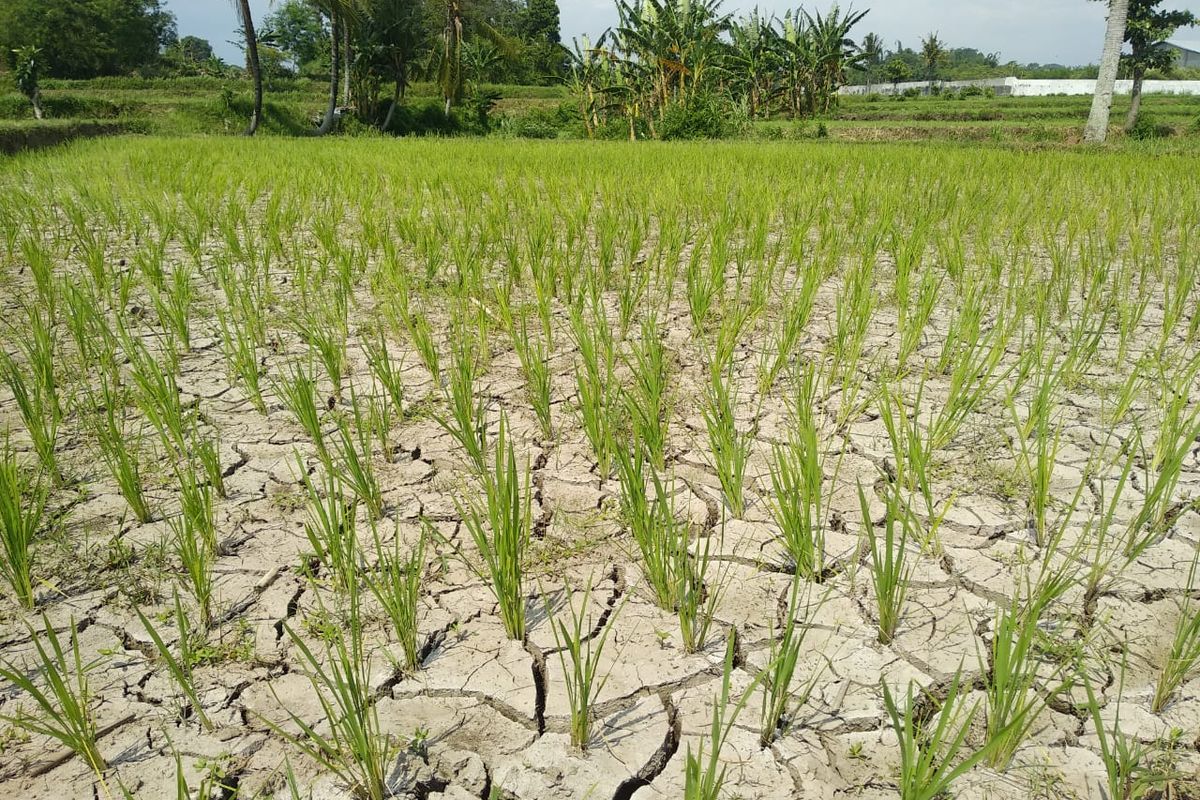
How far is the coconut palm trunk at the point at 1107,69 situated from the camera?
9.92m

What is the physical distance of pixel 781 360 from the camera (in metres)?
2.12

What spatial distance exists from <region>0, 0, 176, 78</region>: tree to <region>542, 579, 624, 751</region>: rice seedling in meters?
34.8

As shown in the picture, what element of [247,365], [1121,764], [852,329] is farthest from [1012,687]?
[247,365]

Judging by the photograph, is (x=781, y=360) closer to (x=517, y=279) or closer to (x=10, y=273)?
(x=517, y=279)

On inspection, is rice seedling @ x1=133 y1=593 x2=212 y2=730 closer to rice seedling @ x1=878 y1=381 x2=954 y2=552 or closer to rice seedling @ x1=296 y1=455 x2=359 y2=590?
rice seedling @ x1=296 y1=455 x2=359 y2=590

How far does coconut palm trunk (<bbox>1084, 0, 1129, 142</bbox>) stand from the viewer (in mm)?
9922

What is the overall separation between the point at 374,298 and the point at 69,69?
38.1 m

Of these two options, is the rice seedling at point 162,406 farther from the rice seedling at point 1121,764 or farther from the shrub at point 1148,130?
the shrub at point 1148,130

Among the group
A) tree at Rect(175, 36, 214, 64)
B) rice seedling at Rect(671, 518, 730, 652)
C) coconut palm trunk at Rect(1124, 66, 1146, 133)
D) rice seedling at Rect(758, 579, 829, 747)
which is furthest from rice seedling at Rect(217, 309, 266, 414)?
tree at Rect(175, 36, 214, 64)

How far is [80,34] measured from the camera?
31.1 m

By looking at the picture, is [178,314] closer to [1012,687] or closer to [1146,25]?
[1012,687]

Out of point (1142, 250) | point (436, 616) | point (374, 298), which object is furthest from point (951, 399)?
point (1142, 250)

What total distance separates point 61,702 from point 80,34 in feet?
133

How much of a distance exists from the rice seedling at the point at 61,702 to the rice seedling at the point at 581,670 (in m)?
0.56
